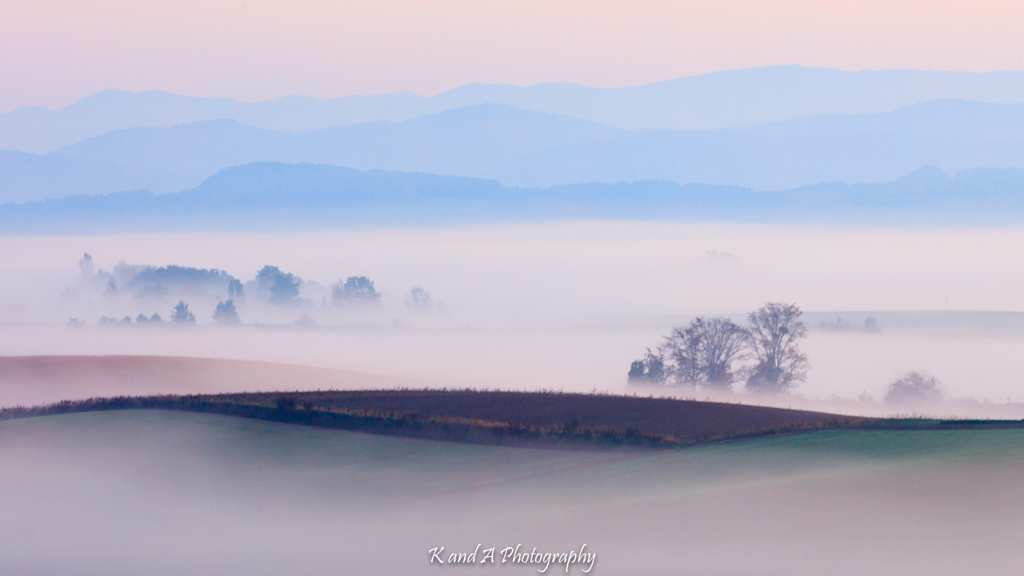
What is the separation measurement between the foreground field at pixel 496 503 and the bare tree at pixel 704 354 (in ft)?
129

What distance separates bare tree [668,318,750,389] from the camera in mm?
67125

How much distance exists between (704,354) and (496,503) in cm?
4892

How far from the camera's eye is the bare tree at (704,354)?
67.1 meters

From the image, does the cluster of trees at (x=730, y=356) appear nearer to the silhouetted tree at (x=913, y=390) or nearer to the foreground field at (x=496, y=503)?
the silhouetted tree at (x=913, y=390)

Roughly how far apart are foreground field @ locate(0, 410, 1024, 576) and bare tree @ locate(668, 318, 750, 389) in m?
39.3

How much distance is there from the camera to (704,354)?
67438mm

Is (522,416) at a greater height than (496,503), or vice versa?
(522,416)

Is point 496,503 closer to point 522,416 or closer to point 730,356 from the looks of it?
point 522,416

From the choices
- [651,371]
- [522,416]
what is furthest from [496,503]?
[651,371]

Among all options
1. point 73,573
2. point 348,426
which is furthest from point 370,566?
point 348,426

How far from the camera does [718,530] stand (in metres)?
17.6

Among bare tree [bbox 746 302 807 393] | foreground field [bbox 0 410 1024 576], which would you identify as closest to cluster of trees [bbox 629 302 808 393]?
bare tree [bbox 746 302 807 393]

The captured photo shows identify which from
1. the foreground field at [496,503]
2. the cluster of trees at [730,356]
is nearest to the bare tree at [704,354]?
the cluster of trees at [730,356]

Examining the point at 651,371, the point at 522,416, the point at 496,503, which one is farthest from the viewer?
the point at 651,371
